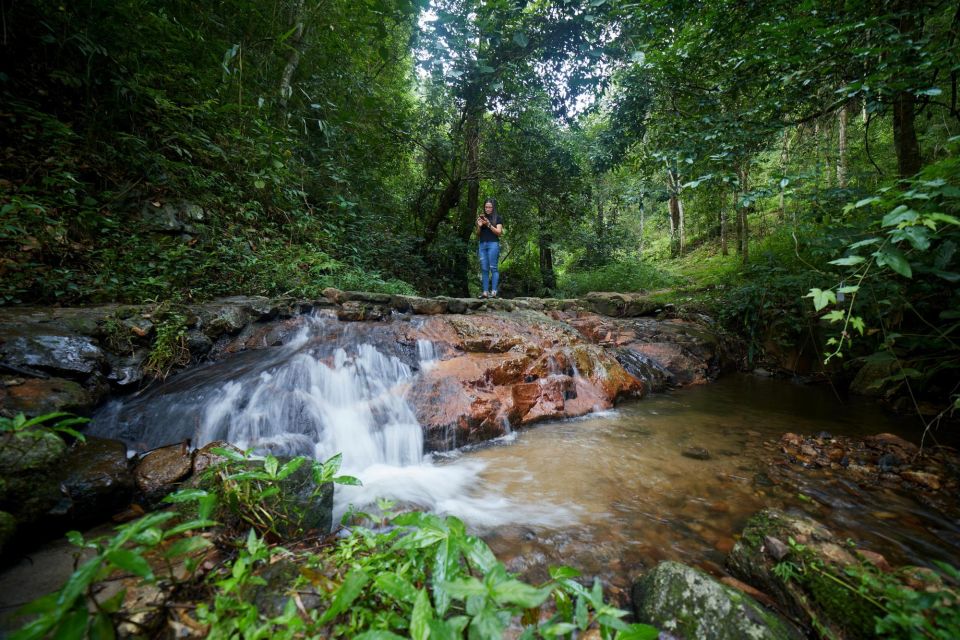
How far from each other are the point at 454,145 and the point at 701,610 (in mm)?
10035

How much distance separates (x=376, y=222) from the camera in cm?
877

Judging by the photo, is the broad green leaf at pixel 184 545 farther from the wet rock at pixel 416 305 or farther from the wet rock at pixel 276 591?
the wet rock at pixel 416 305

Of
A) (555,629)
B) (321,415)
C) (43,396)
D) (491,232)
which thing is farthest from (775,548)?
(491,232)

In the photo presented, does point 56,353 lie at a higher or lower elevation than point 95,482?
higher

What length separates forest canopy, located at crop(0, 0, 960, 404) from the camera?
3.22 metres

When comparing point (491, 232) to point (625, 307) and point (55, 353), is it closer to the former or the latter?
point (625, 307)

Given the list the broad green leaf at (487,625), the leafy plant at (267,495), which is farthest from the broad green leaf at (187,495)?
the broad green leaf at (487,625)

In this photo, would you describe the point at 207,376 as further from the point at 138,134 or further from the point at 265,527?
the point at 138,134

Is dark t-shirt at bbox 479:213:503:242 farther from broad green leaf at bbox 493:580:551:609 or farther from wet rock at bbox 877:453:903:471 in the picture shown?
broad green leaf at bbox 493:580:551:609

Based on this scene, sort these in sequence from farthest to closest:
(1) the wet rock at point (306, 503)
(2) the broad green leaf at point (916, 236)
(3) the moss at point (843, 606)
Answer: (1) the wet rock at point (306, 503) < (2) the broad green leaf at point (916, 236) < (3) the moss at point (843, 606)

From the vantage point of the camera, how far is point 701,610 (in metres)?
1.47

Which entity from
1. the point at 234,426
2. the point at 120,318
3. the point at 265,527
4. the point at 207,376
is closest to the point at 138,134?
the point at 120,318

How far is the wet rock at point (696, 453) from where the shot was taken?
3.34 meters

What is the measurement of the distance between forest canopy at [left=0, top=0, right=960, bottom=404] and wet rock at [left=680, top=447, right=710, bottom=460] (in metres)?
1.49
